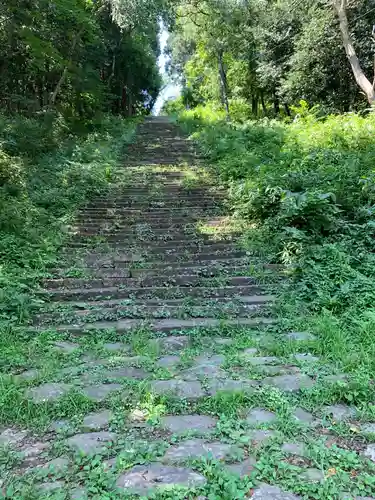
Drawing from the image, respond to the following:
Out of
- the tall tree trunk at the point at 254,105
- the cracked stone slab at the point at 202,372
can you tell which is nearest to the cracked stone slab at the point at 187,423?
the cracked stone slab at the point at 202,372

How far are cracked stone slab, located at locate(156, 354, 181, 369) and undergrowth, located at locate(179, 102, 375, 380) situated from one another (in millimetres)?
1289

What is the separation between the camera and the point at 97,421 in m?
2.67

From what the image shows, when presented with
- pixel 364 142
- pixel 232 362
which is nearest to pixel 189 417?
pixel 232 362

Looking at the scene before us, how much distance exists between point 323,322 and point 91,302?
2630 millimetres

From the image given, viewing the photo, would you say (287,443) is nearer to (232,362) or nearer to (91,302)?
(232,362)

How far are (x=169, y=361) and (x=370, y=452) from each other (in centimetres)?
172

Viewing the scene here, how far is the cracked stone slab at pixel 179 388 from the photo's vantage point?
294cm

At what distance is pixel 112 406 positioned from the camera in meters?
2.81

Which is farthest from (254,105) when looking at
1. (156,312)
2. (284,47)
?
(156,312)

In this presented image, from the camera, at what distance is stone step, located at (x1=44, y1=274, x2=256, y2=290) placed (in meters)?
4.93

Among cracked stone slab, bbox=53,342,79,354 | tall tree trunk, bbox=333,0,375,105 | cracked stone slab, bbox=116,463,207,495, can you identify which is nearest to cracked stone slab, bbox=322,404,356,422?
cracked stone slab, bbox=116,463,207,495

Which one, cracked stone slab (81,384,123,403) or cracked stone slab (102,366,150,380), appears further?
cracked stone slab (102,366,150,380)

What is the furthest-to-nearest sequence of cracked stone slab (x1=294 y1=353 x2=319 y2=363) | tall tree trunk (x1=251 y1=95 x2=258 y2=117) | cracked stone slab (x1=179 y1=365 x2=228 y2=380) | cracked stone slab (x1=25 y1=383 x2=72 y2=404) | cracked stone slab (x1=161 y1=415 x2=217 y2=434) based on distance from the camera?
tall tree trunk (x1=251 y1=95 x2=258 y2=117)
cracked stone slab (x1=294 y1=353 x2=319 y2=363)
cracked stone slab (x1=179 y1=365 x2=228 y2=380)
cracked stone slab (x1=25 y1=383 x2=72 y2=404)
cracked stone slab (x1=161 y1=415 x2=217 y2=434)

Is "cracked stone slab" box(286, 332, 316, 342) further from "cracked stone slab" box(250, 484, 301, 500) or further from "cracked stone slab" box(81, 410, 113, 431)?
"cracked stone slab" box(81, 410, 113, 431)
